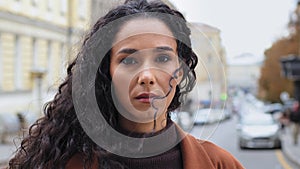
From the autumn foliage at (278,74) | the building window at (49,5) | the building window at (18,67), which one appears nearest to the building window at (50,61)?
the building window at (18,67)

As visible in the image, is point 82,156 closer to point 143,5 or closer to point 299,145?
point 143,5

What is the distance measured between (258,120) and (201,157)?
24.8 m

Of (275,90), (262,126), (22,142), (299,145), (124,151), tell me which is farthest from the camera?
(275,90)

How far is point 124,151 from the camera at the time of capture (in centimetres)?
172

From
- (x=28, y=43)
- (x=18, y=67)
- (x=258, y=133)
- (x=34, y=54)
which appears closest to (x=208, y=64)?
(x=258, y=133)

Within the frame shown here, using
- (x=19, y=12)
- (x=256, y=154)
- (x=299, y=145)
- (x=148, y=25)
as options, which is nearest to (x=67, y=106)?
(x=148, y=25)

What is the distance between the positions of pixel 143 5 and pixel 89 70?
21 centimetres

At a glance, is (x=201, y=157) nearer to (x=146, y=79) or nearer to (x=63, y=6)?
(x=146, y=79)

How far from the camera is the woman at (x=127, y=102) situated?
170 cm

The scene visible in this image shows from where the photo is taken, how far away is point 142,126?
1.73 meters

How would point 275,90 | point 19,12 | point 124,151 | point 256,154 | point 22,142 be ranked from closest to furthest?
point 124,151 < point 22,142 < point 256,154 < point 19,12 < point 275,90

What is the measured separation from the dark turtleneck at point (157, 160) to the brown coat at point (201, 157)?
2 centimetres

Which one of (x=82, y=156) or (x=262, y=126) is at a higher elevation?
(x=82, y=156)

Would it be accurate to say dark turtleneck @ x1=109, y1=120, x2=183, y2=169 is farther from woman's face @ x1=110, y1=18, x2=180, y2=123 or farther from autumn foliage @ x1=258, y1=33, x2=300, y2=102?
autumn foliage @ x1=258, y1=33, x2=300, y2=102
